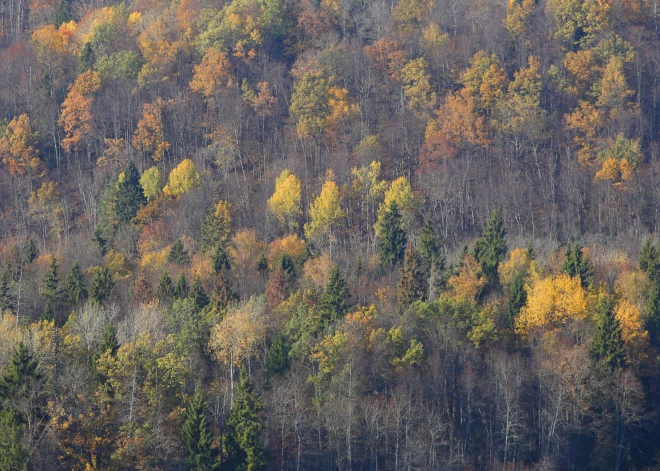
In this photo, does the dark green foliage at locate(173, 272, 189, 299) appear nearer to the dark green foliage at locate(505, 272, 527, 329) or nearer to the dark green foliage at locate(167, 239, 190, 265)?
the dark green foliage at locate(167, 239, 190, 265)

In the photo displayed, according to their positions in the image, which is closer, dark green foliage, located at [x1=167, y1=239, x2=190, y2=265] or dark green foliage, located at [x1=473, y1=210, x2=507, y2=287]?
dark green foliage, located at [x1=473, y1=210, x2=507, y2=287]

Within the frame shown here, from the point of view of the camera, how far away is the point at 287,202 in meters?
104

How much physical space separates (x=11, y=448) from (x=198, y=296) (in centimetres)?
2668

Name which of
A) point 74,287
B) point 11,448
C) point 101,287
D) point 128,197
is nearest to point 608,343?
point 101,287

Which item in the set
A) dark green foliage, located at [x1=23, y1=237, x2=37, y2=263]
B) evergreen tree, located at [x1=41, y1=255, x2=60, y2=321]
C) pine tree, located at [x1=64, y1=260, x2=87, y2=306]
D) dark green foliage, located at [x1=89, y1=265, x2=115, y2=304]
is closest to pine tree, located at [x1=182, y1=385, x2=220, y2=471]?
dark green foliage, located at [x1=89, y1=265, x2=115, y2=304]

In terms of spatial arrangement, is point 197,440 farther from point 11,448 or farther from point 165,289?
point 165,289

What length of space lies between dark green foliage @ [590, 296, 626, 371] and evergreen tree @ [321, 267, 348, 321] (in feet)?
51.4

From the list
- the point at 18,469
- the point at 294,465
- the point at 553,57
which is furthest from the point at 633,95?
the point at 18,469

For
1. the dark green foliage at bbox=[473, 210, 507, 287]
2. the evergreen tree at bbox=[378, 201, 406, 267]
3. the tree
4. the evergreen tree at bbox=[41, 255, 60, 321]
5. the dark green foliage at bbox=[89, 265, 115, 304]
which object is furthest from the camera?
the tree

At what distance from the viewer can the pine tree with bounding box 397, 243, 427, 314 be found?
270 ft

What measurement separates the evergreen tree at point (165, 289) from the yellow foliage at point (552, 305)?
22628 millimetres

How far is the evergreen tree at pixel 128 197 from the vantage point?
102688 millimetres

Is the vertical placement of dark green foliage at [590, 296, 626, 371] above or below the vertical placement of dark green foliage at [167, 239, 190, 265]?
below

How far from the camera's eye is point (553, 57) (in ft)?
391
